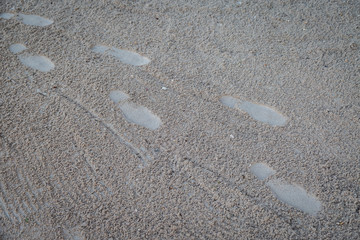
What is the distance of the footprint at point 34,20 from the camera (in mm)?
2598

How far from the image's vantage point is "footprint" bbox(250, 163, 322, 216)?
1.54m

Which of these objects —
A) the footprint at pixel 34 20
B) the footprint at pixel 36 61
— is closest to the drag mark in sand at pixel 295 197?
the footprint at pixel 36 61

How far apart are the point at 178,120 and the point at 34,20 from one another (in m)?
1.56

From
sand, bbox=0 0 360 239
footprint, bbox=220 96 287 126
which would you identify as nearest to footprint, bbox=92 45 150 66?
sand, bbox=0 0 360 239

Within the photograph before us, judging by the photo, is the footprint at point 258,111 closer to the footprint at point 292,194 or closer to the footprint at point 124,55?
the footprint at point 292,194

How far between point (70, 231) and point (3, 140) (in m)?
0.68

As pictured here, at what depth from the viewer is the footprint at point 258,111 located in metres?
1.95

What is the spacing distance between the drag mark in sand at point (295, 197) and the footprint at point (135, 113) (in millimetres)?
710

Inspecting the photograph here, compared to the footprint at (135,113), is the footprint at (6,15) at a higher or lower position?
higher

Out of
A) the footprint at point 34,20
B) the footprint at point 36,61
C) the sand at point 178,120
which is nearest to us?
the sand at point 178,120

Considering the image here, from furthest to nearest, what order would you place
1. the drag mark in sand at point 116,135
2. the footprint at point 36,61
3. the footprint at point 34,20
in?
the footprint at point 34,20, the footprint at point 36,61, the drag mark in sand at point 116,135

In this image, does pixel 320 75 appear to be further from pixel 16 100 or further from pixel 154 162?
pixel 16 100

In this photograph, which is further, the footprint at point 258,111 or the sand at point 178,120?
the footprint at point 258,111

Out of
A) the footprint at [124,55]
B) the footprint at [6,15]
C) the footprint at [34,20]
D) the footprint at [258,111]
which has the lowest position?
the footprint at [258,111]
